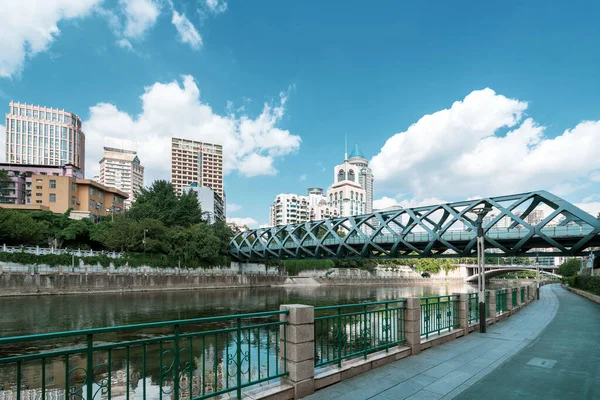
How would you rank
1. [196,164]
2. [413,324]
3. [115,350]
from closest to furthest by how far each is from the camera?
1. [413,324]
2. [115,350]
3. [196,164]

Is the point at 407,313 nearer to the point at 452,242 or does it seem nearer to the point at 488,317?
the point at 488,317

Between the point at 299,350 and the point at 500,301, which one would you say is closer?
the point at 299,350

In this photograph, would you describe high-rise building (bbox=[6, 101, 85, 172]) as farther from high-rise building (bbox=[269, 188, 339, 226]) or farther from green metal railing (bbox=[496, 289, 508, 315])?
green metal railing (bbox=[496, 289, 508, 315])

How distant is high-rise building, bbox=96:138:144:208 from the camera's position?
136000 mm

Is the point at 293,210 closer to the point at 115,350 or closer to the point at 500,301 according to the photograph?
the point at 500,301

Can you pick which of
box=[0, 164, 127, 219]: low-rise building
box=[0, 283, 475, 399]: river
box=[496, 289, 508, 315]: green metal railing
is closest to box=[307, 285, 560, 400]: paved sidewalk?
box=[0, 283, 475, 399]: river

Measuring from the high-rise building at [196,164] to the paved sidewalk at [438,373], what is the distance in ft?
400

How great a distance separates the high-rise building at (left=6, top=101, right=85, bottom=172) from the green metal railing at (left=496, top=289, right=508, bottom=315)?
443ft

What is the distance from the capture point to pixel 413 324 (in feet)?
25.6

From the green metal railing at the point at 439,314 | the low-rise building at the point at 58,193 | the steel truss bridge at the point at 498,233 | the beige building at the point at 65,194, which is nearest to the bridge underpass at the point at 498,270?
the steel truss bridge at the point at 498,233

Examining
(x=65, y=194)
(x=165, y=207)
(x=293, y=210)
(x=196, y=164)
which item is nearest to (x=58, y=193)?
(x=65, y=194)

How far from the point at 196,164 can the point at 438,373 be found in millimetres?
128336

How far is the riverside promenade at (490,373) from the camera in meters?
5.55

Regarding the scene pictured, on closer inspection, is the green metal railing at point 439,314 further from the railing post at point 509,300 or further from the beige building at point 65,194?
the beige building at point 65,194
